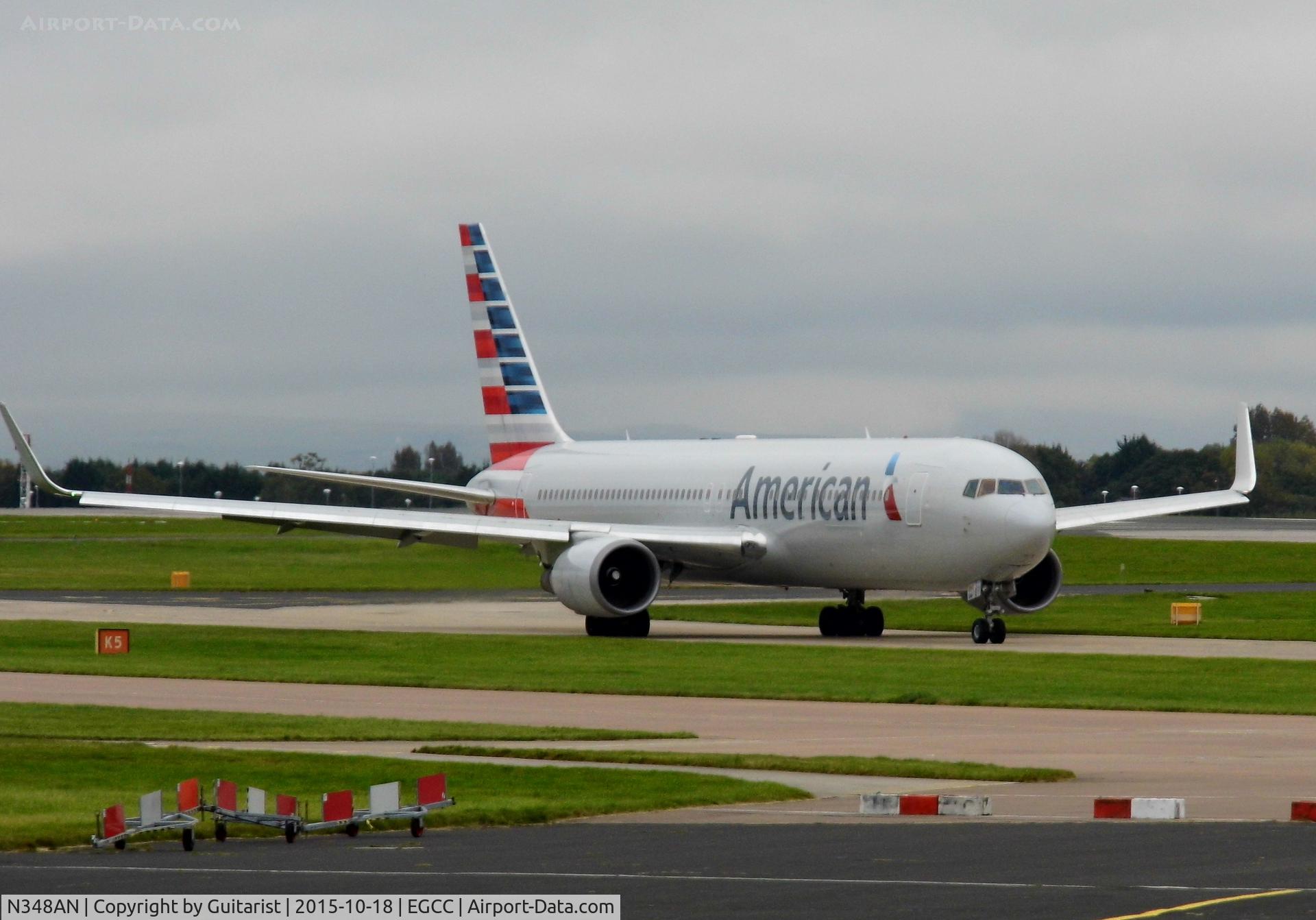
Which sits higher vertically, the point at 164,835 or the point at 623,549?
the point at 623,549

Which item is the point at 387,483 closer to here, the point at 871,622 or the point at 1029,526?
the point at 871,622

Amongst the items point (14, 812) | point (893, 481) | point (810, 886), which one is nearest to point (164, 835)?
point (14, 812)

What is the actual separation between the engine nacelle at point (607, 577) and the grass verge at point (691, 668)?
3.77ft

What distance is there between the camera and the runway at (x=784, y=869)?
1338 cm

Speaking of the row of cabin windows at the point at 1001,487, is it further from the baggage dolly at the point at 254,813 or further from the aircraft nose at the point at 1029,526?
the baggage dolly at the point at 254,813

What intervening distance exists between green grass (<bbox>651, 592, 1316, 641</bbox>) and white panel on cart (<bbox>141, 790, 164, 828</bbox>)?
33015mm

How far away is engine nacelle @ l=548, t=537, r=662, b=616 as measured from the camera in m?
46.0

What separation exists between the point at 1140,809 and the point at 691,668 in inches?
754

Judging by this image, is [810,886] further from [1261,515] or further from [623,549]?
[1261,515]

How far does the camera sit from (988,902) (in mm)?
13391

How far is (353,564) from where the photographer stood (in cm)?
8456

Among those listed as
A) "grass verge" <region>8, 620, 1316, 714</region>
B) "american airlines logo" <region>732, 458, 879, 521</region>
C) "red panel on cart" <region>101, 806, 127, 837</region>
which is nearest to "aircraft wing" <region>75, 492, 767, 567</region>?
"american airlines logo" <region>732, 458, 879, 521</region>

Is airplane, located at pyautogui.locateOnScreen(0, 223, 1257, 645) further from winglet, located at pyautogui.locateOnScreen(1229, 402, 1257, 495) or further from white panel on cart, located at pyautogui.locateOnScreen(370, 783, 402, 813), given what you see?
white panel on cart, located at pyautogui.locateOnScreen(370, 783, 402, 813)

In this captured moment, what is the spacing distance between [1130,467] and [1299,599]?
94307 millimetres
